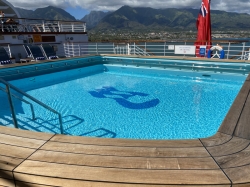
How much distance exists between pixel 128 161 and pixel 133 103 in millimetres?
3992

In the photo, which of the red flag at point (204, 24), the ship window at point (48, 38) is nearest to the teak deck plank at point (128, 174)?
the red flag at point (204, 24)

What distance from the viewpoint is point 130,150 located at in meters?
1.51

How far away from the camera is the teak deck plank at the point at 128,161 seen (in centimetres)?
131

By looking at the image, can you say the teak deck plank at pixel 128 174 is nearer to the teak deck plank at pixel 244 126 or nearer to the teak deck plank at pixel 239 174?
the teak deck plank at pixel 239 174

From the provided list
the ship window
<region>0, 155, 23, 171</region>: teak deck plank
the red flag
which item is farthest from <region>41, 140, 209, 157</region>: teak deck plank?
the ship window

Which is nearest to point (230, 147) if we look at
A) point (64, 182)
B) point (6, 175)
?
point (64, 182)

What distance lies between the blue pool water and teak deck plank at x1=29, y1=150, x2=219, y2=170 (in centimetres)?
229

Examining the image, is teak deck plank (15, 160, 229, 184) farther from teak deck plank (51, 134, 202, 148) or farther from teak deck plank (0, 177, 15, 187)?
teak deck plank (51, 134, 202, 148)

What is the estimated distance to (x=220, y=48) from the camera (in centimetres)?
848

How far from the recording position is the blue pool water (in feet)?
12.9

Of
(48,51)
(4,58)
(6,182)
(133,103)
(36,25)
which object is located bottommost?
(133,103)

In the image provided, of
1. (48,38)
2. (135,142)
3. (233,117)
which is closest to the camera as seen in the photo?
(135,142)

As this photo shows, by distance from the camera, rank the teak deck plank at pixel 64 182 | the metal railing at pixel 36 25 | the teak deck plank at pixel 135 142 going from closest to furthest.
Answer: the teak deck plank at pixel 64 182
the teak deck plank at pixel 135 142
the metal railing at pixel 36 25

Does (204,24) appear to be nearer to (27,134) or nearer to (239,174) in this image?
(239,174)
